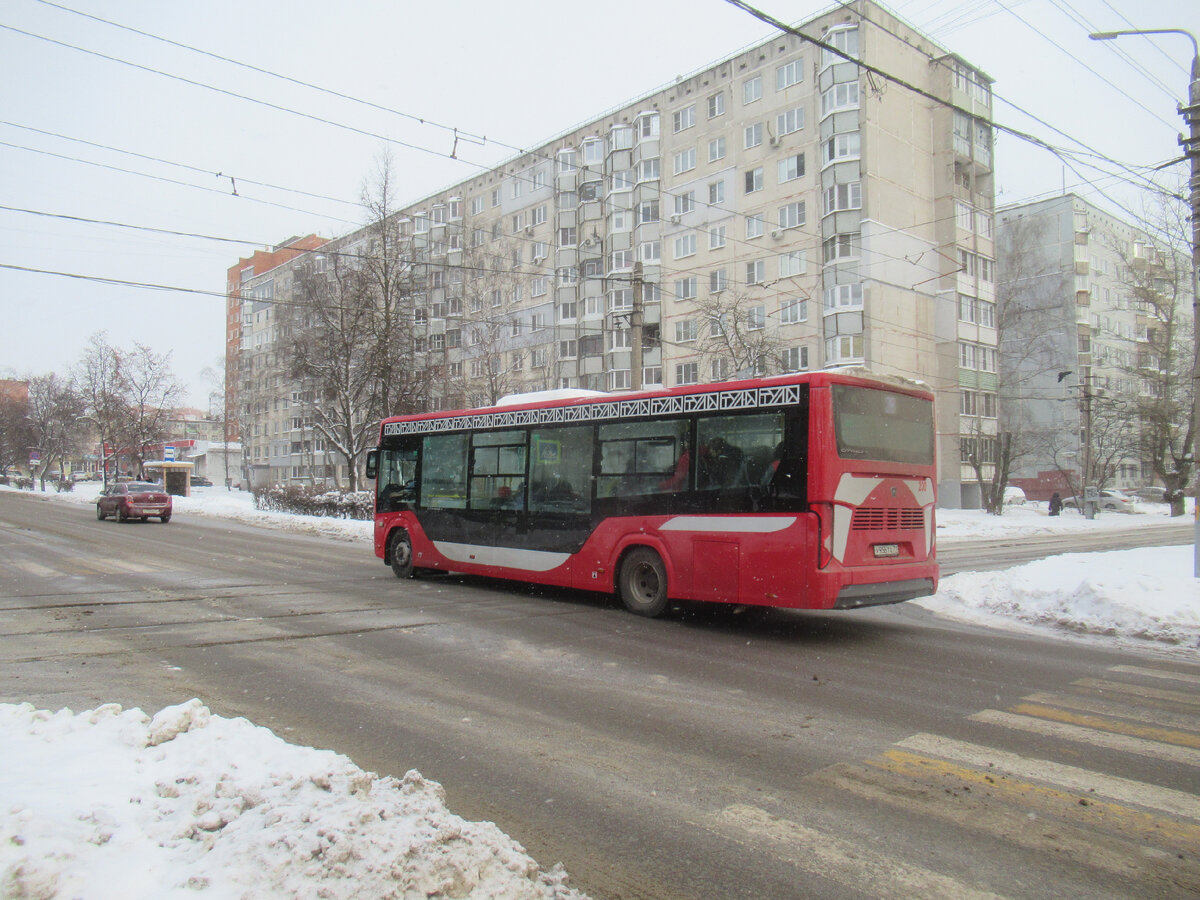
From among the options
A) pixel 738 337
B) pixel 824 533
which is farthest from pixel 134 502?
pixel 824 533

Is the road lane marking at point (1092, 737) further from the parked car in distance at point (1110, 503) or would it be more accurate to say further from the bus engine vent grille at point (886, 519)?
the parked car in distance at point (1110, 503)

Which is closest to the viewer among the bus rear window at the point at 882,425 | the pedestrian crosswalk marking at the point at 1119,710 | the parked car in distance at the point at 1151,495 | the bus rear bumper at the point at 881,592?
the pedestrian crosswalk marking at the point at 1119,710

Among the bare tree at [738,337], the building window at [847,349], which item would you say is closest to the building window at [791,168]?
the bare tree at [738,337]

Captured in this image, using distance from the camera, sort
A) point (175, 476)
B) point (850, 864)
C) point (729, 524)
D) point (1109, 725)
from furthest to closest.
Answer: point (175, 476)
point (729, 524)
point (1109, 725)
point (850, 864)

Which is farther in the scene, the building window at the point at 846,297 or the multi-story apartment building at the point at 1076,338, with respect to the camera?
the multi-story apartment building at the point at 1076,338

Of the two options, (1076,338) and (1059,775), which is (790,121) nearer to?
(1076,338)

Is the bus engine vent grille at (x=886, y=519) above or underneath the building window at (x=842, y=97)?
underneath

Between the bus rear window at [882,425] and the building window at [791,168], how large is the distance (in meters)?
34.8

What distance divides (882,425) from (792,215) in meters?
35.0

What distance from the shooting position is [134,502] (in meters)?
30.2

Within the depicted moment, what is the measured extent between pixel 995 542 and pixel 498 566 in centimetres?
1877

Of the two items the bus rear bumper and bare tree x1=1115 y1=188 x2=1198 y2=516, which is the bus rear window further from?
bare tree x1=1115 y1=188 x2=1198 y2=516

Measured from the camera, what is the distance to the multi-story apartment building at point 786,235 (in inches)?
1503

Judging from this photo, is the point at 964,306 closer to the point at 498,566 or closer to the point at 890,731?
the point at 498,566
